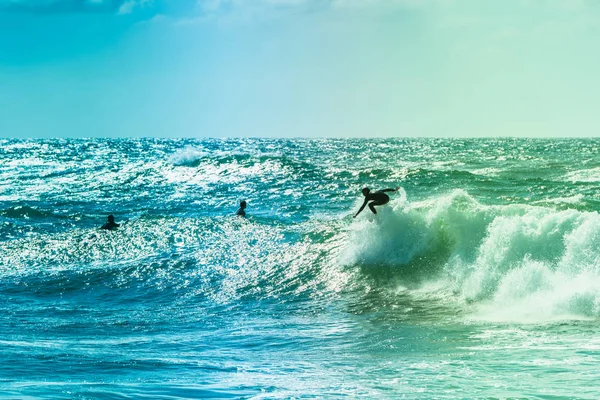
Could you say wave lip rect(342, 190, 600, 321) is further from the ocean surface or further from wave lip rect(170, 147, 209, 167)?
wave lip rect(170, 147, 209, 167)

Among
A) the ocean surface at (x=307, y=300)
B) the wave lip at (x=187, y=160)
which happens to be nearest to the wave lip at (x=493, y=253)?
the ocean surface at (x=307, y=300)

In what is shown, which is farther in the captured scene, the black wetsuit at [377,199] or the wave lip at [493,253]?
the black wetsuit at [377,199]

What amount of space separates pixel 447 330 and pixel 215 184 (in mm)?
27017

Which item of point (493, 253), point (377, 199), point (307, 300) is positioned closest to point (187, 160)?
point (377, 199)

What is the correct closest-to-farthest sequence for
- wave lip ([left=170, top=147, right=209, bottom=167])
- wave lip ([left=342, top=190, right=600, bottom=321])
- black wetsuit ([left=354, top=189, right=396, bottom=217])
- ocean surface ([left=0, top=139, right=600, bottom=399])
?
ocean surface ([left=0, top=139, right=600, bottom=399]) → wave lip ([left=342, top=190, right=600, bottom=321]) → black wetsuit ([left=354, top=189, right=396, bottom=217]) → wave lip ([left=170, top=147, right=209, bottom=167])

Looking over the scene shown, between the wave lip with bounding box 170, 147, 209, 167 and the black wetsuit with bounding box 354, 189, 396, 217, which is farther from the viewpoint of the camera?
the wave lip with bounding box 170, 147, 209, 167

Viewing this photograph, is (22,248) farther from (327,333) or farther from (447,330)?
(447,330)

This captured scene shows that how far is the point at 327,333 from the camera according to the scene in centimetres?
1103

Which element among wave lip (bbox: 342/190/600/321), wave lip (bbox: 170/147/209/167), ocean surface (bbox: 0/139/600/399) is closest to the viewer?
ocean surface (bbox: 0/139/600/399)

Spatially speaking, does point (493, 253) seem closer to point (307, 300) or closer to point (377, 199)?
point (377, 199)

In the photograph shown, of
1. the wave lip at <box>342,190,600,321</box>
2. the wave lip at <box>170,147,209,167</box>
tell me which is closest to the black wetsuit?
the wave lip at <box>342,190,600,321</box>

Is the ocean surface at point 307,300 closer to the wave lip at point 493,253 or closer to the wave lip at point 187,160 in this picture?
the wave lip at point 493,253

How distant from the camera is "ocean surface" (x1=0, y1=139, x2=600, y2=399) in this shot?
25.4 ft

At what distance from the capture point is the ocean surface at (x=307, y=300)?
25.4 ft
